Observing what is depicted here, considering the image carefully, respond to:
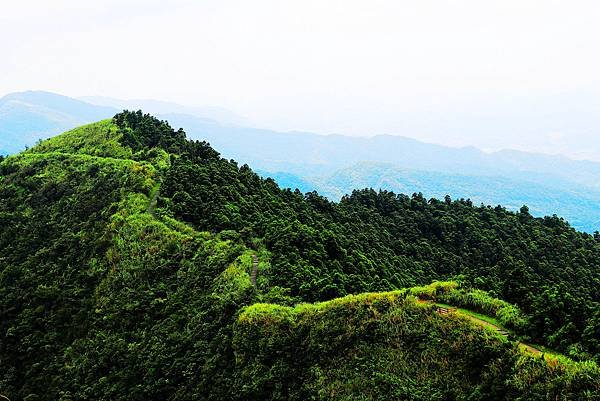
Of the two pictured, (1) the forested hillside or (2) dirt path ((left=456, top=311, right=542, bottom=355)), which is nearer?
(2) dirt path ((left=456, top=311, right=542, bottom=355))

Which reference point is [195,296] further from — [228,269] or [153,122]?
[153,122]

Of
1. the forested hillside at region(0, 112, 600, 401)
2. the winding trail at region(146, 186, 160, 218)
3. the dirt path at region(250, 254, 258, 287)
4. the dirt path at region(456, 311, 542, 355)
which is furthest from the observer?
the winding trail at region(146, 186, 160, 218)

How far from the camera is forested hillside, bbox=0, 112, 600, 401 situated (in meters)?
17.7

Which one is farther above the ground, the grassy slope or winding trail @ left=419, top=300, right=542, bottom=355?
winding trail @ left=419, top=300, right=542, bottom=355

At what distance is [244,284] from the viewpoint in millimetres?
25297

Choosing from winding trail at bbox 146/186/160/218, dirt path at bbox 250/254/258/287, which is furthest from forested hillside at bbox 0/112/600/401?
dirt path at bbox 250/254/258/287

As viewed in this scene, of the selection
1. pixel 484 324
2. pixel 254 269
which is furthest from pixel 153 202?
pixel 484 324

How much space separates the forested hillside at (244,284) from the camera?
1773 cm

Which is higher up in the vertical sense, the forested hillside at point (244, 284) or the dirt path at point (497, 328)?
the dirt path at point (497, 328)

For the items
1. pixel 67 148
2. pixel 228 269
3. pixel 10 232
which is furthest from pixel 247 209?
pixel 67 148

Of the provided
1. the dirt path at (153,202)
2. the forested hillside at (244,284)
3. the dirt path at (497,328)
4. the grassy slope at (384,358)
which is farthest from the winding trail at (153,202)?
the dirt path at (497,328)

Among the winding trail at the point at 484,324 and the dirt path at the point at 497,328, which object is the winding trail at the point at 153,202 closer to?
the winding trail at the point at 484,324

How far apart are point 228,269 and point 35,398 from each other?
546 inches

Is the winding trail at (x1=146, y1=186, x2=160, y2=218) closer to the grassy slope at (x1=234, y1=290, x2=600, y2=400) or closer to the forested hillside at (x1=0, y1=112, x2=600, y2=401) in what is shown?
the forested hillside at (x1=0, y1=112, x2=600, y2=401)
